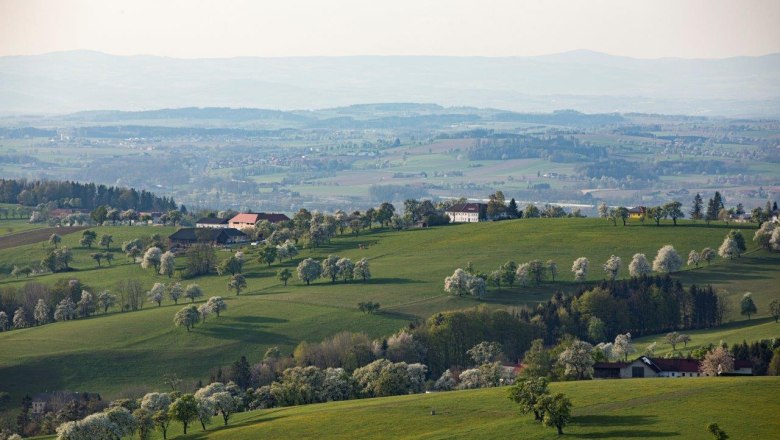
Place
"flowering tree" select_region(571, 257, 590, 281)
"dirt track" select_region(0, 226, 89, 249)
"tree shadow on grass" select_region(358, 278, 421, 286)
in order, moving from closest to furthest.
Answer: "flowering tree" select_region(571, 257, 590, 281) < "tree shadow on grass" select_region(358, 278, 421, 286) < "dirt track" select_region(0, 226, 89, 249)

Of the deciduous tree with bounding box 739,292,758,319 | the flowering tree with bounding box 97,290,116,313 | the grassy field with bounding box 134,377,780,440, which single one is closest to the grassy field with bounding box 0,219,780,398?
the deciduous tree with bounding box 739,292,758,319

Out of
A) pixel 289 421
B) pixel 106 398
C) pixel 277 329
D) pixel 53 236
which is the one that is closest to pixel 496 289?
pixel 277 329

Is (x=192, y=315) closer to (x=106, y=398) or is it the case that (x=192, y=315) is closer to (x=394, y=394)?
(x=106, y=398)

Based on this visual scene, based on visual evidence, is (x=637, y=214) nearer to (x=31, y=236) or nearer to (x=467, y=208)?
(x=467, y=208)

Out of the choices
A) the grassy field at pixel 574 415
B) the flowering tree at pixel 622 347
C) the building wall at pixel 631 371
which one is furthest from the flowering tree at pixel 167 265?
the building wall at pixel 631 371

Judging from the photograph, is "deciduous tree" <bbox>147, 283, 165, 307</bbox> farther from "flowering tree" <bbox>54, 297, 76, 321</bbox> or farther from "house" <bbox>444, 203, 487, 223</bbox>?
"house" <bbox>444, 203, 487, 223</bbox>

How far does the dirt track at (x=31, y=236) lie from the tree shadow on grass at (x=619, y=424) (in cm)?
11623

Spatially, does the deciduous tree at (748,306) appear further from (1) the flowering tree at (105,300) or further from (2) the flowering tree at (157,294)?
(1) the flowering tree at (105,300)

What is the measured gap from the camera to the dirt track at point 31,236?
17662cm

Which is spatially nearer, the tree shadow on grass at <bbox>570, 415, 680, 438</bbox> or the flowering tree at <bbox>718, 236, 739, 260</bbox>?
the tree shadow on grass at <bbox>570, 415, 680, 438</bbox>

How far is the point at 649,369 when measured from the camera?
313ft

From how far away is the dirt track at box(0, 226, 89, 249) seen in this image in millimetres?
176625

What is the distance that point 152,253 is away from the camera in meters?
158

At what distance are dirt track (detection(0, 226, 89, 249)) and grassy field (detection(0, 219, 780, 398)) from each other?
3.68 metres
